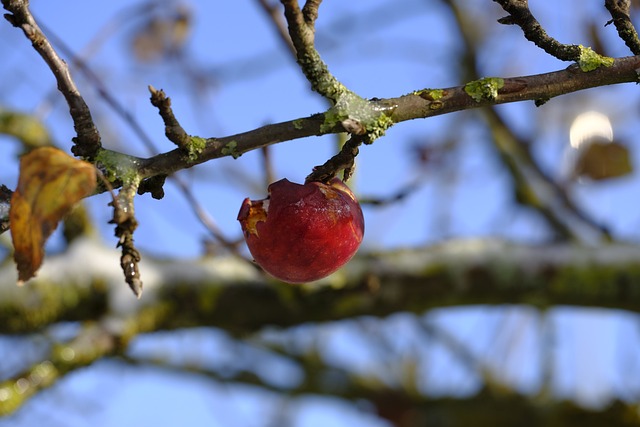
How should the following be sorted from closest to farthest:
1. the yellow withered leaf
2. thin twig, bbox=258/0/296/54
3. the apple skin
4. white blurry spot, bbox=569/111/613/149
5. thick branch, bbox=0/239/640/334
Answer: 1. the yellow withered leaf
2. the apple skin
3. thin twig, bbox=258/0/296/54
4. thick branch, bbox=0/239/640/334
5. white blurry spot, bbox=569/111/613/149

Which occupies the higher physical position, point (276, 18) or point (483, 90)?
point (276, 18)

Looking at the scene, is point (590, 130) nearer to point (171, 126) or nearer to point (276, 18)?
point (276, 18)

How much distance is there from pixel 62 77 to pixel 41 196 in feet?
0.44

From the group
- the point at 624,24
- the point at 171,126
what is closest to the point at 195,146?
the point at 171,126

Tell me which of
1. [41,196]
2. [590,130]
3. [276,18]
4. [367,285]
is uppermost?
[590,130]

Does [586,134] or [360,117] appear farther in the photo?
[586,134]

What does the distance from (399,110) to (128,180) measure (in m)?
0.28

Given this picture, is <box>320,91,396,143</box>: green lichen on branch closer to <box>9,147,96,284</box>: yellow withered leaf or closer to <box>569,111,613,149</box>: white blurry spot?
<box>9,147,96,284</box>: yellow withered leaf

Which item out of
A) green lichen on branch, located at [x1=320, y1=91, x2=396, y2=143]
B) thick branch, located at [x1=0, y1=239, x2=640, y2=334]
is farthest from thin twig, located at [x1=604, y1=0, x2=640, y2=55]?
thick branch, located at [x1=0, y1=239, x2=640, y2=334]

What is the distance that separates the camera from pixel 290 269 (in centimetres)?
82

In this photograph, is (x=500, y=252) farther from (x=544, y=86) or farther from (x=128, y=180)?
(x=128, y=180)

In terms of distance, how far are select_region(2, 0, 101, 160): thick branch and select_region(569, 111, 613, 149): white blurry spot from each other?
1.59 metres

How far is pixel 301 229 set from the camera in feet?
2.65

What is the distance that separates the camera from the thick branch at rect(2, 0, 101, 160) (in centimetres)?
66
